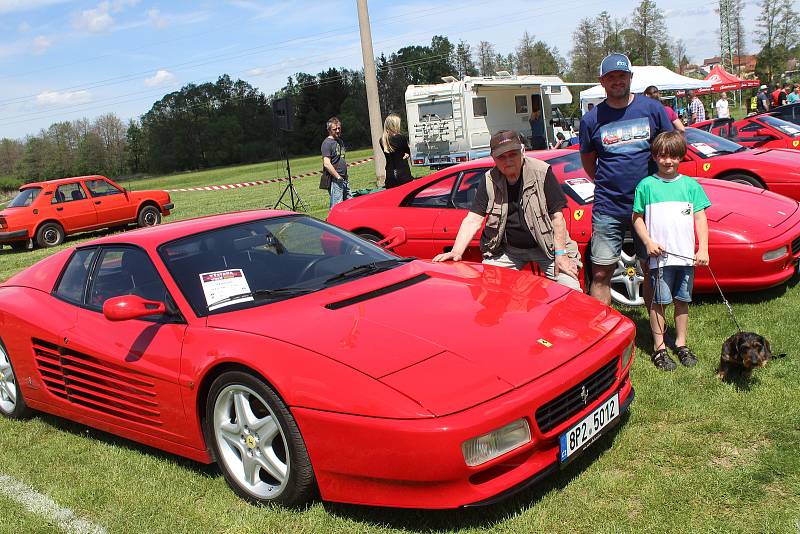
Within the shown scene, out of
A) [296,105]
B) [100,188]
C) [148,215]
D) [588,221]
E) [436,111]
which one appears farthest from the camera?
[296,105]

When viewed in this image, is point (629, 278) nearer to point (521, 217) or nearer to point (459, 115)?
point (521, 217)

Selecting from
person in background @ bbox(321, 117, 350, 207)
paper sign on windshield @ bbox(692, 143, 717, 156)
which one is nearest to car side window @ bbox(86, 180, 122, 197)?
person in background @ bbox(321, 117, 350, 207)

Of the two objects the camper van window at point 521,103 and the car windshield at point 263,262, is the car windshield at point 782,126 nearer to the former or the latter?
the car windshield at point 263,262

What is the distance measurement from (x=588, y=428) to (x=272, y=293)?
1.71m

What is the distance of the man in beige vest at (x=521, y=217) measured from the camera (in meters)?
4.50

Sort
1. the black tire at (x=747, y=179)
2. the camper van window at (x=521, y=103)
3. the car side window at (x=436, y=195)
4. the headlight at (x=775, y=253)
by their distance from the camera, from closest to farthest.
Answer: the headlight at (x=775, y=253) → the car side window at (x=436, y=195) → the black tire at (x=747, y=179) → the camper van window at (x=521, y=103)

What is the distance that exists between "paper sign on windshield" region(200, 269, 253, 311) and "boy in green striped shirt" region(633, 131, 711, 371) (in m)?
2.43

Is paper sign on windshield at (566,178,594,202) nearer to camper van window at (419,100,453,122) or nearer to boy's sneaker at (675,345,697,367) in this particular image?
boy's sneaker at (675,345,697,367)

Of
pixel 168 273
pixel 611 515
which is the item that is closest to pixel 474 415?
pixel 611 515

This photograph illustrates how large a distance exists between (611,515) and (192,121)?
292 ft

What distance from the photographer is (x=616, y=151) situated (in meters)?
4.58

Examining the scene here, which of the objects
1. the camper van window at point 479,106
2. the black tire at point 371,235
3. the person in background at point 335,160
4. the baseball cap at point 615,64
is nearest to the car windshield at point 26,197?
the person in background at point 335,160

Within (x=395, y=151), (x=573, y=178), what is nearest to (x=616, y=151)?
(x=573, y=178)

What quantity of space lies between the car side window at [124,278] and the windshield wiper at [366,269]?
36.0 inches
